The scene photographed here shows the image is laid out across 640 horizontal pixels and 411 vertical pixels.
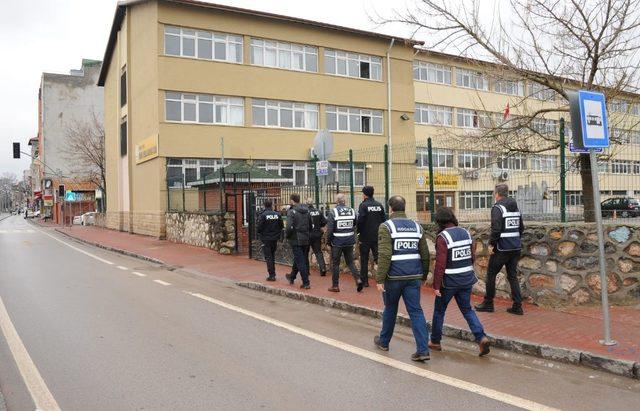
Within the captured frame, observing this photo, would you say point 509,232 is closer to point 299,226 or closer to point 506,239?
point 506,239

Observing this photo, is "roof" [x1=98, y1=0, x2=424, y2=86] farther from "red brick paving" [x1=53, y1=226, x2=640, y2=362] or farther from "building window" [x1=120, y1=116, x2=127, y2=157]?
"red brick paving" [x1=53, y1=226, x2=640, y2=362]

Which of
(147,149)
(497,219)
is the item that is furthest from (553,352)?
(147,149)

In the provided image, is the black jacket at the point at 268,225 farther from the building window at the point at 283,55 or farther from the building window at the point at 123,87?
the building window at the point at 123,87

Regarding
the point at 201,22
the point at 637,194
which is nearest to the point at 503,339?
the point at 637,194

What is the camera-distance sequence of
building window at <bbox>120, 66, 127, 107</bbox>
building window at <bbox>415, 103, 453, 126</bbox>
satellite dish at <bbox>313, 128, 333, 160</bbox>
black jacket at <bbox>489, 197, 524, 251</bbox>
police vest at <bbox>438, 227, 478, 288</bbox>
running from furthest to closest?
building window at <bbox>415, 103, 453, 126</bbox>, building window at <bbox>120, 66, 127, 107</bbox>, satellite dish at <bbox>313, 128, 333, 160</bbox>, black jacket at <bbox>489, 197, 524, 251</bbox>, police vest at <bbox>438, 227, 478, 288</bbox>

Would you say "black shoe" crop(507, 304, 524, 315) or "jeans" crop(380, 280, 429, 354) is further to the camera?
"black shoe" crop(507, 304, 524, 315)

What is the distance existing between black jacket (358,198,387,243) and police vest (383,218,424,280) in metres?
3.54

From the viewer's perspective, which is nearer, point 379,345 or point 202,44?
point 379,345

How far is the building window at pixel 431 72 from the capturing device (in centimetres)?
3684

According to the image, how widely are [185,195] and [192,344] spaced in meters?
16.5

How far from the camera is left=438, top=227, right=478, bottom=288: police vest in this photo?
5824mm

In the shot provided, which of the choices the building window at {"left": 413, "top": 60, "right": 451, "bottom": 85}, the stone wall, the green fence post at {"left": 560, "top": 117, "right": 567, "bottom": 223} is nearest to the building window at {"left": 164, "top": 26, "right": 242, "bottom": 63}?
the stone wall

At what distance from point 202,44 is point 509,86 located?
19.0 meters

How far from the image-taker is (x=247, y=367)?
17.8 ft
